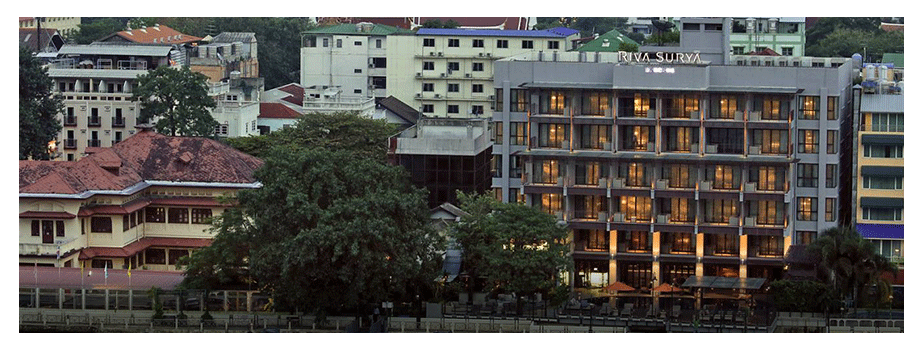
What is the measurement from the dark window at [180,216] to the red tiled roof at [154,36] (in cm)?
7031

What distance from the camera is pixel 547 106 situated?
109 m

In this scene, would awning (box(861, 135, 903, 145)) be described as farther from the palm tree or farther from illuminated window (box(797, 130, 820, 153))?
the palm tree

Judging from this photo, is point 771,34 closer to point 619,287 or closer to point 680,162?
point 680,162

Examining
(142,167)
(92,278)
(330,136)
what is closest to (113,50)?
(330,136)

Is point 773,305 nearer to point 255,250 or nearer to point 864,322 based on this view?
point 864,322

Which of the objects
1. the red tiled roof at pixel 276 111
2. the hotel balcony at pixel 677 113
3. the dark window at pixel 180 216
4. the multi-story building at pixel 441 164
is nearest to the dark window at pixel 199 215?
the dark window at pixel 180 216

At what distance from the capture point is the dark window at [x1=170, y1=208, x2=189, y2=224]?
11406 cm

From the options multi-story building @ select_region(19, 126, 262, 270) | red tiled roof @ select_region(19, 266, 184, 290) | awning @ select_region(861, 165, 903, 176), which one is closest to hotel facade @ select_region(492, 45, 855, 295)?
awning @ select_region(861, 165, 903, 176)

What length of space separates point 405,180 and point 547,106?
30.5 ft

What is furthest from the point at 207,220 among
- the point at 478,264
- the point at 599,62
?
the point at 599,62

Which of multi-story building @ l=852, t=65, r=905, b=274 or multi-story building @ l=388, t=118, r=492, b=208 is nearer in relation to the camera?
multi-story building @ l=852, t=65, r=905, b=274

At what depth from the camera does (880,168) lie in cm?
10962

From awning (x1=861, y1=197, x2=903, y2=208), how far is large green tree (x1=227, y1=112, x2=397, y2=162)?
120 feet

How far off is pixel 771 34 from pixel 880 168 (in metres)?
83.7
